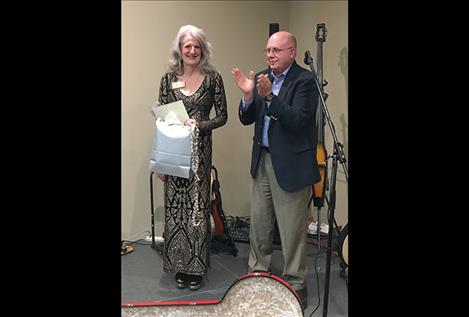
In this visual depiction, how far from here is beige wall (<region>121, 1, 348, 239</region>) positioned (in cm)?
304

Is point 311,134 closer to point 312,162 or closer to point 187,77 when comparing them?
point 312,162

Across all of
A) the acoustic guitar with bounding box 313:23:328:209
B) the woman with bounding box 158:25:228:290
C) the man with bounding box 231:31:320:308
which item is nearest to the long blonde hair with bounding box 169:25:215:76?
the woman with bounding box 158:25:228:290

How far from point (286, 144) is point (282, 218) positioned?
0.37 m

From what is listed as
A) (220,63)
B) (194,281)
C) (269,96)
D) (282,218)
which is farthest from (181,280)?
(220,63)

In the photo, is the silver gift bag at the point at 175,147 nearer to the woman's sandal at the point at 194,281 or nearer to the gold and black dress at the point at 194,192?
the gold and black dress at the point at 194,192

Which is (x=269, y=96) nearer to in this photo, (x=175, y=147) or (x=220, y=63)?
(x=175, y=147)

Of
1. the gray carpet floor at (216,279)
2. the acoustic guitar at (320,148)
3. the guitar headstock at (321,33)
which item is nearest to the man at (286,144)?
the gray carpet floor at (216,279)

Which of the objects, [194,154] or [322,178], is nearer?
[194,154]

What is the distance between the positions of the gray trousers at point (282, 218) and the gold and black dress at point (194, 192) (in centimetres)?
27

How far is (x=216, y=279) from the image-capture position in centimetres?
248

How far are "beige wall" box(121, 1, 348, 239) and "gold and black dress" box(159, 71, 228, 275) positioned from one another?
0.88 meters

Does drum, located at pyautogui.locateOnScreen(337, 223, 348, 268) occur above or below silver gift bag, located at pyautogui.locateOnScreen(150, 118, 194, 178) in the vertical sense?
below

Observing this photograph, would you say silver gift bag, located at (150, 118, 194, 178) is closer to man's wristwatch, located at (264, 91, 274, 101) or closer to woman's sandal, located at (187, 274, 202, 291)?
man's wristwatch, located at (264, 91, 274, 101)

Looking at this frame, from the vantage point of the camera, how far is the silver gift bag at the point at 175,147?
2.10 m
